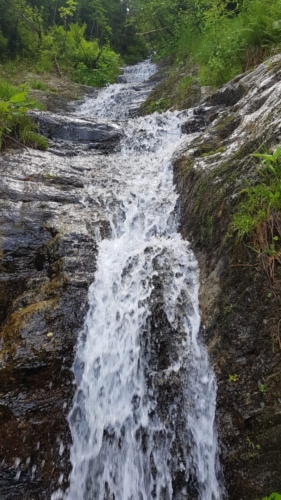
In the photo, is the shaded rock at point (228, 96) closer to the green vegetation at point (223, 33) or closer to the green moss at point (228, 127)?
the green vegetation at point (223, 33)

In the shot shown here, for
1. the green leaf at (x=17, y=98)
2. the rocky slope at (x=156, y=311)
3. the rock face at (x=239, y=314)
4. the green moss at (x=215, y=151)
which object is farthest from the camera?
the green moss at (x=215, y=151)

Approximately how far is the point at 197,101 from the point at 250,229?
253 inches

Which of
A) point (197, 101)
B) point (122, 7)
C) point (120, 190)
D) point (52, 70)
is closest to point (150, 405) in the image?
point (120, 190)

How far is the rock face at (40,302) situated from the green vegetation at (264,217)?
1835mm

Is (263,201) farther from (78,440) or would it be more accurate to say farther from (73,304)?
(78,440)

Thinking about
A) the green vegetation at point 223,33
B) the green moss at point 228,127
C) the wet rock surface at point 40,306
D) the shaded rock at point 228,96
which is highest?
the green vegetation at point 223,33

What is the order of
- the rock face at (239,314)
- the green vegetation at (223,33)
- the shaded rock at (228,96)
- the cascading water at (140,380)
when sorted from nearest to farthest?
the rock face at (239,314)
the cascading water at (140,380)
the shaded rock at (228,96)
the green vegetation at (223,33)

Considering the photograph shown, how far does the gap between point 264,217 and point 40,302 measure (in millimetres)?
2431

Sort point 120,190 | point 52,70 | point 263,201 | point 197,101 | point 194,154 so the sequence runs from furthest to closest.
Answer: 1. point 52,70
2. point 197,101
3. point 120,190
4. point 194,154
5. point 263,201

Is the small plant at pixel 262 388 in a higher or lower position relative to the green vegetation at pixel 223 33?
lower

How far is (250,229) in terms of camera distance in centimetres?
290

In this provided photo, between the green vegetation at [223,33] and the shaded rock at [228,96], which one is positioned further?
the green vegetation at [223,33]

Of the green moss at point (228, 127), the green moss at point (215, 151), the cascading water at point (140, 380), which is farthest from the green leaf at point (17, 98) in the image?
the green moss at point (228, 127)

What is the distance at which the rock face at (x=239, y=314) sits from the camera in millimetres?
2354
